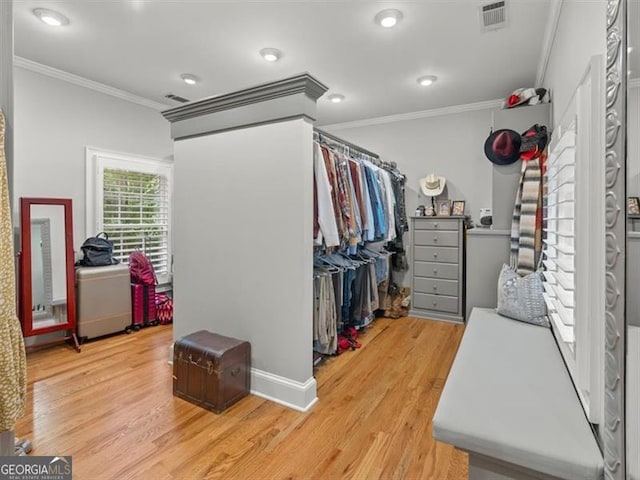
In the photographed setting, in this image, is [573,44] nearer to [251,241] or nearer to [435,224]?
[251,241]

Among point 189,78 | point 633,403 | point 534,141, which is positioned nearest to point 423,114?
point 534,141

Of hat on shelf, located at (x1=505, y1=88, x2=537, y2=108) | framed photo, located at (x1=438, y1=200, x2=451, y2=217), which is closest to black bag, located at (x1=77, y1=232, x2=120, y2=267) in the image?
framed photo, located at (x1=438, y1=200, x2=451, y2=217)

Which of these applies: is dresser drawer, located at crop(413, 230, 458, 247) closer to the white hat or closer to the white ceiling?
the white hat

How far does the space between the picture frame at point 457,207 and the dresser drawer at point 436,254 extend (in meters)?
0.58

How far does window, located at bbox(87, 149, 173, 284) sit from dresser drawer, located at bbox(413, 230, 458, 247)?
3205 millimetres

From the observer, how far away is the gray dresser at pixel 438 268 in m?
3.95

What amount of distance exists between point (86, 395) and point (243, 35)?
285 centimetres

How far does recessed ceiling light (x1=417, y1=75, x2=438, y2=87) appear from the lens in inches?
136

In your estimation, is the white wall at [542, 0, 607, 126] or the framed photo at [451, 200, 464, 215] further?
the framed photo at [451, 200, 464, 215]

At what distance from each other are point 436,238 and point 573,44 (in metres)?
2.43

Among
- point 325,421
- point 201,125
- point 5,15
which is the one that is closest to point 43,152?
point 201,125

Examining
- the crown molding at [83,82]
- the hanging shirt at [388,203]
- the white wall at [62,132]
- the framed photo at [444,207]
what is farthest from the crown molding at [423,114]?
the white wall at [62,132]

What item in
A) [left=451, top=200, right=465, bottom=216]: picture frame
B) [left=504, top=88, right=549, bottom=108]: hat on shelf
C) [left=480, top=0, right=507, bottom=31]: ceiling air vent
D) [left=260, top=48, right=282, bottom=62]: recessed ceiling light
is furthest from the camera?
[left=451, top=200, right=465, bottom=216]: picture frame

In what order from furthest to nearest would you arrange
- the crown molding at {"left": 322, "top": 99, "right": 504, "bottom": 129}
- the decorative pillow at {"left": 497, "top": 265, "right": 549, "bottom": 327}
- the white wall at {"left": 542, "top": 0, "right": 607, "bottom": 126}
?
the crown molding at {"left": 322, "top": 99, "right": 504, "bottom": 129} < the decorative pillow at {"left": 497, "top": 265, "right": 549, "bottom": 327} < the white wall at {"left": 542, "top": 0, "right": 607, "bottom": 126}
